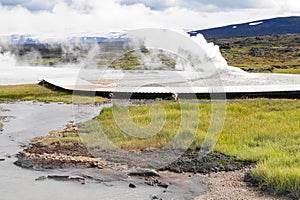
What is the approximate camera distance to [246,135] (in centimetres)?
2030

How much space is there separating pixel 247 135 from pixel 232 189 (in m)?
6.00

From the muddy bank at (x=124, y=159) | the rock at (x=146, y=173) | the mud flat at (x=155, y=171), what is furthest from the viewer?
the muddy bank at (x=124, y=159)

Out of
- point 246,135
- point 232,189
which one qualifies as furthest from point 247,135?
point 232,189

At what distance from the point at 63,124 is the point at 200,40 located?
33626mm

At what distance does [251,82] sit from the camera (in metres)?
43.6

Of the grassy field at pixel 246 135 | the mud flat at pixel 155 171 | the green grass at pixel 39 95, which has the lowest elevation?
the green grass at pixel 39 95

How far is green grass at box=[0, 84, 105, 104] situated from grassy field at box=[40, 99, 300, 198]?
34.5 feet

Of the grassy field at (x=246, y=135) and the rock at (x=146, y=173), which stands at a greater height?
the grassy field at (x=246, y=135)

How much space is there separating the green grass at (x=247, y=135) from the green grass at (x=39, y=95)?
9.87 metres

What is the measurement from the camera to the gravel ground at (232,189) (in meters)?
13.8

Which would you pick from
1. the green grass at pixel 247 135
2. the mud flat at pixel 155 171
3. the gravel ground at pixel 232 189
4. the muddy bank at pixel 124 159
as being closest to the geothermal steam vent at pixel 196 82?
the green grass at pixel 247 135

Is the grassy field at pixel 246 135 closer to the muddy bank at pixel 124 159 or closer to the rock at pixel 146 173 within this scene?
the muddy bank at pixel 124 159

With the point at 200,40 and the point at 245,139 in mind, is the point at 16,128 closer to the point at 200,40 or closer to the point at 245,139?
the point at 245,139

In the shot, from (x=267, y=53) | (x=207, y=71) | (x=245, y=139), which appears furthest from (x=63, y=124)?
(x=267, y=53)
